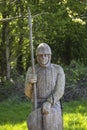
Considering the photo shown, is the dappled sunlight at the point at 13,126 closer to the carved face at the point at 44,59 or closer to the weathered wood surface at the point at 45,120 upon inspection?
the weathered wood surface at the point at 45,120

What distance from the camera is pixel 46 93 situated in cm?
704

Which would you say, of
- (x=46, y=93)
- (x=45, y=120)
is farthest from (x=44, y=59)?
(x=45, y=120)

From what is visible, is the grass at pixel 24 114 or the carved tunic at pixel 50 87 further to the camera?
the grass at pixel 24 114

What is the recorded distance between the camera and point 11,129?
34.1 feet

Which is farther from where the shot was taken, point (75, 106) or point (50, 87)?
point (75, 106)

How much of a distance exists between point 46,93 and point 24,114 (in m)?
5.35

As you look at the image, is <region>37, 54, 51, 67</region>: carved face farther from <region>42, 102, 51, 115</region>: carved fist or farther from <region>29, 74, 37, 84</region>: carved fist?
<region>42, 102, 51, 115</region>: carved fist

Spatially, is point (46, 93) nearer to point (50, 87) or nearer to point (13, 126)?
point (50, 87)

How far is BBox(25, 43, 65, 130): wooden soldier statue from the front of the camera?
6996mm

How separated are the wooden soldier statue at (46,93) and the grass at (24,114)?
10.9 feet

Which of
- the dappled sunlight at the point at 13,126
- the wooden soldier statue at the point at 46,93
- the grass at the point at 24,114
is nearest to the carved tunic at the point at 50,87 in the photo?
the wooden soldier statue at the point at 46,93

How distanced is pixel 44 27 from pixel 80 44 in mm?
4601

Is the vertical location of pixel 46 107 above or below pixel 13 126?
above

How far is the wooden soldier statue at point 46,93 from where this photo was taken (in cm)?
700
